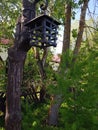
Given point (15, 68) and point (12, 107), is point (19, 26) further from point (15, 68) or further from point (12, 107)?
point (12, 107)

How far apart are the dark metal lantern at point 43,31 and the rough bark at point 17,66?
1.61 ft

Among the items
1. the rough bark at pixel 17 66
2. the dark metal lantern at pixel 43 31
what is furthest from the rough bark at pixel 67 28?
the dark metal lantern at pixel 43 31

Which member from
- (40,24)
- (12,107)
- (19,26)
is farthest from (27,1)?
(12,107)

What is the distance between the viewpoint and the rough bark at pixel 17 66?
638 centimetres

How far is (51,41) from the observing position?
5.70 m

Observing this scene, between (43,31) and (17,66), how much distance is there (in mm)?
1454

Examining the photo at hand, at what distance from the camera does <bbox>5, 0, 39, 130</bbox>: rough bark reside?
6379 mm

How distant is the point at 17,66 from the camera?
21.6 ft

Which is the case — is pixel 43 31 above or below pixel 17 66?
above

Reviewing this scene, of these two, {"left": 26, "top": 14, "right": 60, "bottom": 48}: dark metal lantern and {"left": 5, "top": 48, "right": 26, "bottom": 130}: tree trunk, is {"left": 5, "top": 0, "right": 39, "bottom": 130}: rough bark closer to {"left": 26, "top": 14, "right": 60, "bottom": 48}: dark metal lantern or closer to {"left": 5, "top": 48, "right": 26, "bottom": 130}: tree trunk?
{"left": 5, "top": 48, "right": 26, "bottom": 130}: tree trunk

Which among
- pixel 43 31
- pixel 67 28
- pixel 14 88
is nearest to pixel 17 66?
pixel 14 88

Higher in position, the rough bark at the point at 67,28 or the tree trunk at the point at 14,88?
the rough bark at the point at 67,28

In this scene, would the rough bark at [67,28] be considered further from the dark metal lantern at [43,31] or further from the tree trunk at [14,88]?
the dark metal lantern at [43,31]

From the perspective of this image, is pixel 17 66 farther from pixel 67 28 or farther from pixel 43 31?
pixel 67 28
